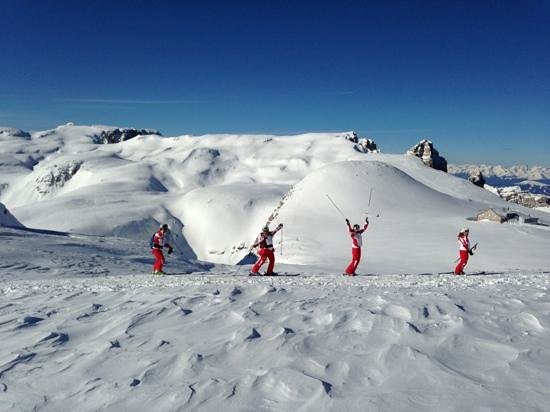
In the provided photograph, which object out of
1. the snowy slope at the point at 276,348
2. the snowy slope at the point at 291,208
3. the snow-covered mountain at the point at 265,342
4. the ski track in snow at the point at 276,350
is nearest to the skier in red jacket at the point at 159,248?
the snow-covered mountain at the point at 265,342

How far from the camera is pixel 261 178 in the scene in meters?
174

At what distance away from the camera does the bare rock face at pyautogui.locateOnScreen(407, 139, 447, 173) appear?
160750 mm

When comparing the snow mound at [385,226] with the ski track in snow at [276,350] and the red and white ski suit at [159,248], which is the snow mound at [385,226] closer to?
the red and white ski suit at [159,248]

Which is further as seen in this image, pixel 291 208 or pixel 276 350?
pixel 291 208

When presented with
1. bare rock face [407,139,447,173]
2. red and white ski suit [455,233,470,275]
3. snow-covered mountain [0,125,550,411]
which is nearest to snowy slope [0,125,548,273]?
red and white ski suit [455,233,470,275]

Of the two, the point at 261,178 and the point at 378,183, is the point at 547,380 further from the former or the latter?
the point at 261,178

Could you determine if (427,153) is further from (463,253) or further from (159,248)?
(159,248)

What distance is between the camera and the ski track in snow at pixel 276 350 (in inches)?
215

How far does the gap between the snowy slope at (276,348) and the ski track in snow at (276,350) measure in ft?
0.08

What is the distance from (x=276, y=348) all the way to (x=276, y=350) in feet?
0.22

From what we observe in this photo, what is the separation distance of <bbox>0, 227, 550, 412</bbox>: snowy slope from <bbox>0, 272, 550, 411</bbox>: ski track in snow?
0.02 m

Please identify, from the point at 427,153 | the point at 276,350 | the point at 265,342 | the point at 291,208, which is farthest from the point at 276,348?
the point at 427,153

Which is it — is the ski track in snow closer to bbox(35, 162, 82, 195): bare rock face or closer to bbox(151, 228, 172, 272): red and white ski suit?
bbox(151, 228, 172, 272): red and white ski suit

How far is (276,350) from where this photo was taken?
6832mm
